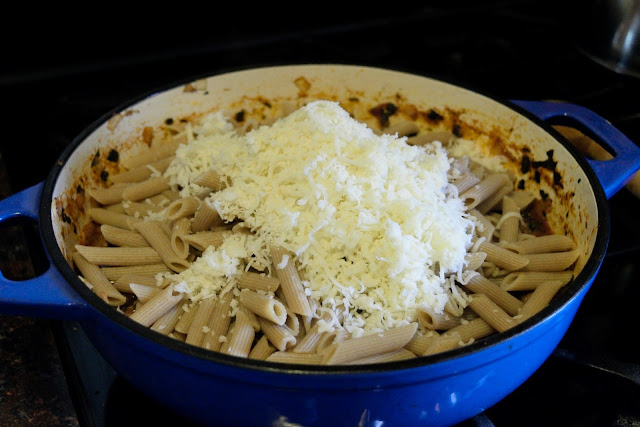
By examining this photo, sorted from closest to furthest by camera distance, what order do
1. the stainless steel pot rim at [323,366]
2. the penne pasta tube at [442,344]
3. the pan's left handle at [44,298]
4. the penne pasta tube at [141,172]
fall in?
the stainless steel pot rim at [323,366] → the pan's left handle at [44,298] → the penne pasta tube at [442,344] → the penne pasta tube at [141,172]

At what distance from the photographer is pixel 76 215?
5.84 feet

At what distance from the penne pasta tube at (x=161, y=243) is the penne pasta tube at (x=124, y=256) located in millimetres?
20

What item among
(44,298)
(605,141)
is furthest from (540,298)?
(44,298)

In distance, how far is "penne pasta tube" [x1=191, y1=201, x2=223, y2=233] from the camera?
5.25 feet

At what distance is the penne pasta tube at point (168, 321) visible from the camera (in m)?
1.44

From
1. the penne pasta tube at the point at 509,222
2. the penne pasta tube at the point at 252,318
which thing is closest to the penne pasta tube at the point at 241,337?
the penne pasta tube at the point at 252,318

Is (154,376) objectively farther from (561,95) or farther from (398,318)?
(561,95)

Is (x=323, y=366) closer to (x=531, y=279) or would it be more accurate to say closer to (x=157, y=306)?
(x=157, y=306)

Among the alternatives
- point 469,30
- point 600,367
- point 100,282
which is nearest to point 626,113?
point 469,30

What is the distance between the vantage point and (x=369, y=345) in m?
1.31

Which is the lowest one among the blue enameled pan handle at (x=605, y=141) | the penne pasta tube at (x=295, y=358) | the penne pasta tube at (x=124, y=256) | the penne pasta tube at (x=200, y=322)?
the penne pasta tube at (x=124, y=256)

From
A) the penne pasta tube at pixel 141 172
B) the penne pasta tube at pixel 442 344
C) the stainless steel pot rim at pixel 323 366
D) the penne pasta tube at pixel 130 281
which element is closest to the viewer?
the stainless steel pot rim at pixel 323 366

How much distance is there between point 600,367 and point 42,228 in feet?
4.37

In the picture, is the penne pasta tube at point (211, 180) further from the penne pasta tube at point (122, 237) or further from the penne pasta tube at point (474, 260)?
the penne pasta tube at point (474, 260)
